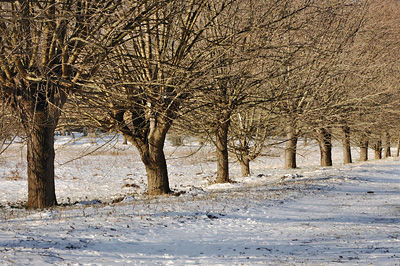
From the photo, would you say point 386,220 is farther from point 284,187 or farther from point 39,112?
point 39,112

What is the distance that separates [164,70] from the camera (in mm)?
11922

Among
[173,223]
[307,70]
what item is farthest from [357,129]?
[173,223]

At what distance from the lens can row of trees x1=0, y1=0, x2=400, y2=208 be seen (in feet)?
28.6

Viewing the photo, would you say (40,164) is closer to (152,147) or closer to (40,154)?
(40,154)

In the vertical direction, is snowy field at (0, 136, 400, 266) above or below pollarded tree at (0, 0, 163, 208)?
below

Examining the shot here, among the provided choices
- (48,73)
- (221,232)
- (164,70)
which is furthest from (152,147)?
(221,232)

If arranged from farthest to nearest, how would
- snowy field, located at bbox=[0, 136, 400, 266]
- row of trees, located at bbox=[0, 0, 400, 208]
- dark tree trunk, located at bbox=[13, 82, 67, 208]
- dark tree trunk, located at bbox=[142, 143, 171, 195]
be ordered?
1. dark tree trunk, located at bbox=[142, 143, 171, 195]
2. dark tree trunk, located at bbox=[13, 82, 67, 208]
3. row of trees, located at bbox=[0, 0, 400, 208]
4. snowy field, located at bbox=[0, 136, 400, 266]

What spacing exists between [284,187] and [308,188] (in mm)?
844

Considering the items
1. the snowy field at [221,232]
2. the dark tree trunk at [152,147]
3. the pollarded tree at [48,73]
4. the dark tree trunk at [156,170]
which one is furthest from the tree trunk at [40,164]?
the dark tree trunk at [156,170]

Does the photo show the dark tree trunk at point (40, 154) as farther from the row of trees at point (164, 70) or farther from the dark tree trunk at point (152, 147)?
the dark tree trunk at point (152, 147)

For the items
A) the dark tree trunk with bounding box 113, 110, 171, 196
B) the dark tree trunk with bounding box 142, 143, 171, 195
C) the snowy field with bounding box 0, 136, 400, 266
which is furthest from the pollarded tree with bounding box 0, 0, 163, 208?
the dark tree trunk with bounding box 142, 143, 171, 195

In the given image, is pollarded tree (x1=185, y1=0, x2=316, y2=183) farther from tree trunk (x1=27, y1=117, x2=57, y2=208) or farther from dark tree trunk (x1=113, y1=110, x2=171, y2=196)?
tree trunk (x1=27, y1=117, x2=57, y2=208)

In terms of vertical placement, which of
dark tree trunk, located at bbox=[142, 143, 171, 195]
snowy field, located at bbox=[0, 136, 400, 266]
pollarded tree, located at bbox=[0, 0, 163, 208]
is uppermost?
pollarded tree, located at bbox=[0, 0, 163, 208]

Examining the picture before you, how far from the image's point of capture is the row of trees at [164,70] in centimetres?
870
